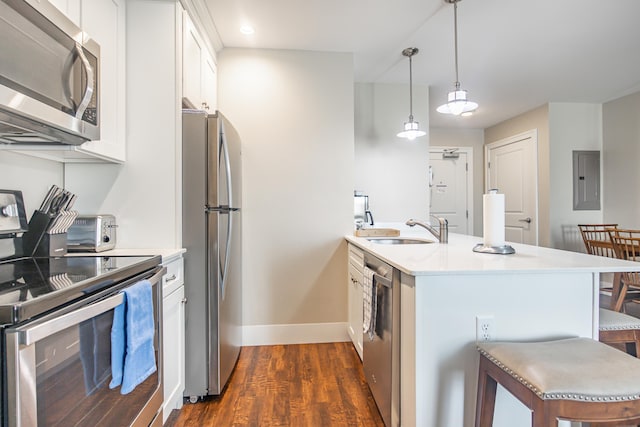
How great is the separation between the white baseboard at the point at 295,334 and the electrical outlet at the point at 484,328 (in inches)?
64.5

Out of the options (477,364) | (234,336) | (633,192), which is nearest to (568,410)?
(477,364)

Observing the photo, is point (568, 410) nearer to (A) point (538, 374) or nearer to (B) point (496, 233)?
(A) point (538, 374)

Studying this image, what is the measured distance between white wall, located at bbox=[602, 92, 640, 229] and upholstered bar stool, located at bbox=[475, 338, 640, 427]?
4.12 meters

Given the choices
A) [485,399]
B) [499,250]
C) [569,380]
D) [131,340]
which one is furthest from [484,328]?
[131,340]

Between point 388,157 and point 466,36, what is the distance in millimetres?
1330

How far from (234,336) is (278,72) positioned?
7.22ft

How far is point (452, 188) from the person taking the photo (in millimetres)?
5523

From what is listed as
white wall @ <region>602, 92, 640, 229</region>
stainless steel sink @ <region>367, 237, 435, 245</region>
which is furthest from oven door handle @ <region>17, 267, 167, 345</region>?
white wall @ <region>602, 92, 640, 229</region>

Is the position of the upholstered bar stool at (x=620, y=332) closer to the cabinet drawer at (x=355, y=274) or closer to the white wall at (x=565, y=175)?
the cabinet drawer at (x=355, y=274)

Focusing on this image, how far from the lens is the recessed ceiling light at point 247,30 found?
2.47 meters

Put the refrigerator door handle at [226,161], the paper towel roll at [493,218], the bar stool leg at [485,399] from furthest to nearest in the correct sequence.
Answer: the refrigerator door handle at [226,161] → the paper towel roll at [493,218] → the bar stool leg at [485,399]

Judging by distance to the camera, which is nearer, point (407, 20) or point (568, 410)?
point (568, 410)

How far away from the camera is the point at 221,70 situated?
109 inches

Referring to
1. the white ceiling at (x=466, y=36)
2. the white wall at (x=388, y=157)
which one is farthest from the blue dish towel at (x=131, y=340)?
the white wall at (x=388, y=157)
